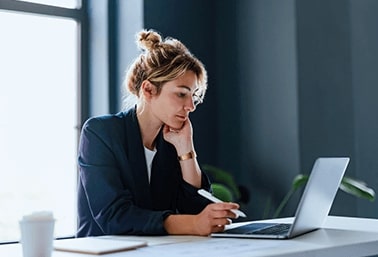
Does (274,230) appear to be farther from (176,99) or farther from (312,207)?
(176,99)

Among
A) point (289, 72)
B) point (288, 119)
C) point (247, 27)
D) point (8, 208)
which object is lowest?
point (8, 208)

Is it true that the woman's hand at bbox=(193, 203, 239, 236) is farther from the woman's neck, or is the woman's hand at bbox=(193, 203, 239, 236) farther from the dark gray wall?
the dark gray wall

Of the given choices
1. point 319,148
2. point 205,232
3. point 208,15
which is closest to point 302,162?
point 319,148

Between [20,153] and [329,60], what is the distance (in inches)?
62.0

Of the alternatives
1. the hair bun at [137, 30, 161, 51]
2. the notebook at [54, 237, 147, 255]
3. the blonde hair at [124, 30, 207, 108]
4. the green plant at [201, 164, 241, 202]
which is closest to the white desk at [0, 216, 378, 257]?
the notebook at [54, 237, 147, 255]

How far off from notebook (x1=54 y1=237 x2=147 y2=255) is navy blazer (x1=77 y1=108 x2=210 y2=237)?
0.13m

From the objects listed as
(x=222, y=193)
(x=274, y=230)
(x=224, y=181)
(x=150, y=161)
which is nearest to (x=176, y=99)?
(x=150, y=161)

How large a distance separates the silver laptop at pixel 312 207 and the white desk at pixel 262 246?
3 cm

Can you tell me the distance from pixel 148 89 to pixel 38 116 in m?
1.31

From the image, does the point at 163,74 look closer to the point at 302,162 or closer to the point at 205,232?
the point at 205,232

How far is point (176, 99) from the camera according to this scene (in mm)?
1634

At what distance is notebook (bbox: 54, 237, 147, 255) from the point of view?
1.15 metres

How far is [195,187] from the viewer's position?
1.72 m

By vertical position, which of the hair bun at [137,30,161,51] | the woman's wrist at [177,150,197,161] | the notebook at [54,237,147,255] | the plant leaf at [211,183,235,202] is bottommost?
the plant leaf at [211,183,235,202]
